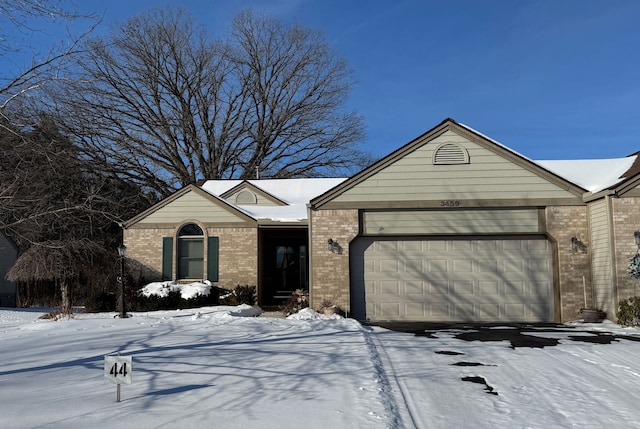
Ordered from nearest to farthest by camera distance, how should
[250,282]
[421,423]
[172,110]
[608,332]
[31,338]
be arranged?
[421,423], [31,338], [608,332], [250,282], [172,110]

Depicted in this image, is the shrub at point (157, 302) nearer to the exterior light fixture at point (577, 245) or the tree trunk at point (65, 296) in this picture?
the tree trunk at point (65, 296)

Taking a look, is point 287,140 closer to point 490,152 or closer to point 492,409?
point 490,152

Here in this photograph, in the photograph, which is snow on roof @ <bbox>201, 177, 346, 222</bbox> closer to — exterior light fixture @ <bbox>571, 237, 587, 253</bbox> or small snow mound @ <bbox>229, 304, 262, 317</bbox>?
small snow mound @ <bbox>229, 304, 262, 317</bbox>

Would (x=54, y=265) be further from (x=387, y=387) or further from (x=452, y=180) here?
(x=387, y=387)

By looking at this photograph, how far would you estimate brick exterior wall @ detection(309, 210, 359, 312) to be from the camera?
1457 cm

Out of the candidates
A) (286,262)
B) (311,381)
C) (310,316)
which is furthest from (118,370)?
(286,262)

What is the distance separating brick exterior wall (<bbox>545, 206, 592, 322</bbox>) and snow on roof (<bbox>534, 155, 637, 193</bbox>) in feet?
3.16

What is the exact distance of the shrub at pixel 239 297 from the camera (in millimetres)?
17750

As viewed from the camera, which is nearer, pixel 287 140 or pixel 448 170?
pixel 448 170

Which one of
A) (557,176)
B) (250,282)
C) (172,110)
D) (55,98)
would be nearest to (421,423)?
(557,176)

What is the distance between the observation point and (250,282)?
727 inches

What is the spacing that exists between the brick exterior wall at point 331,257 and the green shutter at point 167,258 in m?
6.48

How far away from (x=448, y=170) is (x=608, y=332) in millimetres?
5622

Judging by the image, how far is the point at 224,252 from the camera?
1869 cm
